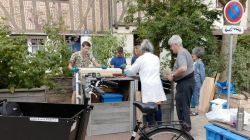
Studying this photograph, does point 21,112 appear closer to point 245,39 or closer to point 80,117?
point 80,117

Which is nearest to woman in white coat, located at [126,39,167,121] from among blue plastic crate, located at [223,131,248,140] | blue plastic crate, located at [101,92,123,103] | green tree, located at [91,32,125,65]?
blue plastic crate, located at [101,92,123,103]

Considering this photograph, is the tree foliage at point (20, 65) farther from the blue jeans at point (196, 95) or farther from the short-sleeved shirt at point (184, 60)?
the blue jeans at point (196, 95)

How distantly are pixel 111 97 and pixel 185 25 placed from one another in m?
3.64

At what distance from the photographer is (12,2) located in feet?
36.8

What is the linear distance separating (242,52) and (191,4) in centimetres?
188

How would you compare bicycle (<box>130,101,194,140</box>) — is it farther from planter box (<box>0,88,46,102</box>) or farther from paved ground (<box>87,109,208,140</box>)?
planter box (<box>0,88,46,102</box>)

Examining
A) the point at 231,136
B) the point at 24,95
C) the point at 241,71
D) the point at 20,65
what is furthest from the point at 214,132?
the point at 241,71

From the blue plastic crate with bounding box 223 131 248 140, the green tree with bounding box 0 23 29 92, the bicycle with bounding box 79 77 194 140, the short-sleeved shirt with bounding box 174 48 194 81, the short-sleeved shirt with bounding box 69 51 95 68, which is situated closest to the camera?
the blue plastic crate with bounding box 223 131 248 140

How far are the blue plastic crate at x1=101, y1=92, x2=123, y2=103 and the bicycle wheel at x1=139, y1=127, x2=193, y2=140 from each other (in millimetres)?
1576

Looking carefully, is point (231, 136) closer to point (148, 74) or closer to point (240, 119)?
point (240, 119)

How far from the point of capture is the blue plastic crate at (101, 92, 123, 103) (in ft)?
17.5

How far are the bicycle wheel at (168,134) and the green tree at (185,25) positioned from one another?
4562 millimetres

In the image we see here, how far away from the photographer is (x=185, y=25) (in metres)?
8.12

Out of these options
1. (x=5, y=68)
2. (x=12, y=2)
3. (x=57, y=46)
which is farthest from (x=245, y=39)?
(x=5, y=68)
